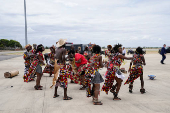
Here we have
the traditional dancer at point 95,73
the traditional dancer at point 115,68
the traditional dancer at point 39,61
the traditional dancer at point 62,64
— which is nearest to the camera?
the traditional dancer at point 95,73

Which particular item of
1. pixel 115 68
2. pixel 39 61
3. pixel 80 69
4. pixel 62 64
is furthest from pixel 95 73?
pixel 39 61

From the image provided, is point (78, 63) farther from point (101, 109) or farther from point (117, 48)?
point (101, 109)

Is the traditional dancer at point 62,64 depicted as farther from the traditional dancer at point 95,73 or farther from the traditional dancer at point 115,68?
the traditional dancer at point 115,68

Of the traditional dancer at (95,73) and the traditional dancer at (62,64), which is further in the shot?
the traditional dancer at (62,64)

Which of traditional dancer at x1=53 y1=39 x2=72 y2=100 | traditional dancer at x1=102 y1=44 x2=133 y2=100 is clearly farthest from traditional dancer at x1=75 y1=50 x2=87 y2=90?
traditional dancer at x1=102 y1=44 x2=133 y2=100

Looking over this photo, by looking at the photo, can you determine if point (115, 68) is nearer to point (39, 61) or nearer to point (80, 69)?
point (80, 69)

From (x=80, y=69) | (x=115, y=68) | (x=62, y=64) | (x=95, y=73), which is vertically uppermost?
(x=62, y=64)

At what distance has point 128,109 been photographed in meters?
4.80

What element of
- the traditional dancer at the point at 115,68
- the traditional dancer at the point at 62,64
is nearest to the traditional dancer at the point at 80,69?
the traditional dancer at the point at 62,64

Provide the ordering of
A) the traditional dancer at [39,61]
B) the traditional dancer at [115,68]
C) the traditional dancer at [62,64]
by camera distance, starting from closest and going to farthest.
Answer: the traditional dancer at [115,68] < the traditional dancer at [62,64] < the traditional dancer at [39,61]

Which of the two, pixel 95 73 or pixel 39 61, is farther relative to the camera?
pixel 39 61

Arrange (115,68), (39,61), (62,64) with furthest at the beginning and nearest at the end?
(39,61), (62,64), (115,68)

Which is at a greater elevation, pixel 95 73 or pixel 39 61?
pixel 39 61

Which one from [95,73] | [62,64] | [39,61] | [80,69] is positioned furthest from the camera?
[80,69]
